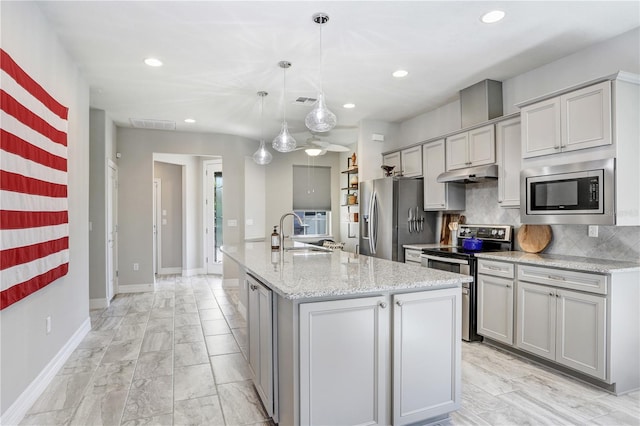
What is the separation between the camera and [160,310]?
4.89m

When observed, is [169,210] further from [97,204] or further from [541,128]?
[541,128]

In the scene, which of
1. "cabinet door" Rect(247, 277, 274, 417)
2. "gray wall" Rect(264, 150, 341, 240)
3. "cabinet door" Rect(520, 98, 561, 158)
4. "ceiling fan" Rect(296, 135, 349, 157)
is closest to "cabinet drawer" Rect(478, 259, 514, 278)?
"cabinet door" Rect(520, 98, 561, 158)

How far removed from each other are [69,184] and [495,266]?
3.97 metres

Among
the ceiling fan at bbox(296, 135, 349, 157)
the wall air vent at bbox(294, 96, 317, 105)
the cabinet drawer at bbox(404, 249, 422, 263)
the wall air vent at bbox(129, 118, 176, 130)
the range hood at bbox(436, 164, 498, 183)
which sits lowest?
the cabinet drawer at bbox(404, 249, 422, 263)

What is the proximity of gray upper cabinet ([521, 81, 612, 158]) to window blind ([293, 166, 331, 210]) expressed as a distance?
4.89 m

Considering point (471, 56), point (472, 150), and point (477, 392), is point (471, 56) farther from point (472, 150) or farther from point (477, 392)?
point (477, 392)

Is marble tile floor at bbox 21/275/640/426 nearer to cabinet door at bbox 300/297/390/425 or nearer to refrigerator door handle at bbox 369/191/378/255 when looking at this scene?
cabinet door at bbox 300/297/390/425

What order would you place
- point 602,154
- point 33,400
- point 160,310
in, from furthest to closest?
point 160,310, point 602,154, point 33,400

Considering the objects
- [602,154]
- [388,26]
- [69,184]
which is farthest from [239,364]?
[602,154]

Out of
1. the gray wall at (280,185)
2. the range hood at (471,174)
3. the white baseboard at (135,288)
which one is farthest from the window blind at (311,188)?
the range hood at (471,174)

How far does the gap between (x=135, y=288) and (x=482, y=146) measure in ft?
18.2

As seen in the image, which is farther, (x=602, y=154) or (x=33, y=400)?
(x=602, y=154)

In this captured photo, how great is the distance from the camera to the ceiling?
8.61 ft

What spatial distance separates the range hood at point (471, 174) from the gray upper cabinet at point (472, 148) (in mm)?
97
